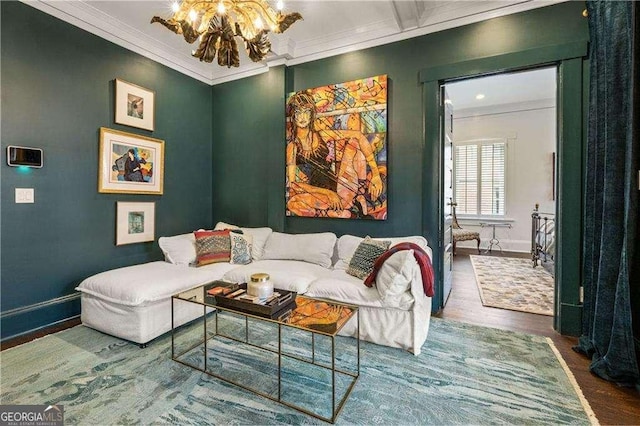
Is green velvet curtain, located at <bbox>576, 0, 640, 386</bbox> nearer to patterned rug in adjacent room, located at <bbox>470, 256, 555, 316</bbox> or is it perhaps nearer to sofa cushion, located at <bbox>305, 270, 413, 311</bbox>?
patterned rug in adjacent room, located at <bbox>470, 256, 555, 316</bbox>

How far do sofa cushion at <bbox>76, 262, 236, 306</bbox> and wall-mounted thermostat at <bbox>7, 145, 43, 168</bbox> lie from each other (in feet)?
3.80

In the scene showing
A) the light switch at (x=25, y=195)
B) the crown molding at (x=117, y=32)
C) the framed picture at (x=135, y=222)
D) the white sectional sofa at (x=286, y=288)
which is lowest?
the white sectional sofa at (x=286, y=288)

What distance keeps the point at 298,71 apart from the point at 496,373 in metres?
3.88

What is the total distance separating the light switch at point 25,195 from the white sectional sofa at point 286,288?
909mm

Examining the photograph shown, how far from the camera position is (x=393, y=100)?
3.45 m

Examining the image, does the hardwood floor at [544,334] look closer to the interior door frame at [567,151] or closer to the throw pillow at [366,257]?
the interior door frame at [567,151]

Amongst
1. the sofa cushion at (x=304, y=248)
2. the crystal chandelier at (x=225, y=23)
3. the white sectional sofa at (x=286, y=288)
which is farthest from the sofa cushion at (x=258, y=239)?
the crystal chandelier at (x=225, y=23)

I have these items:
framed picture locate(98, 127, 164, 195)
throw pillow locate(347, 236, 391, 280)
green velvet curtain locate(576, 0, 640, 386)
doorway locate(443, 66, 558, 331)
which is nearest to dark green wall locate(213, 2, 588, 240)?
green velvet curtain locate(576, 0, 640, 386)

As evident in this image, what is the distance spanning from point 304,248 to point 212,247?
107 cm

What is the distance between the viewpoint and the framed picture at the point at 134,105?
3404 millimetres

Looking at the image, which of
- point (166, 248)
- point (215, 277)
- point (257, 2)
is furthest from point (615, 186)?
point (166, 248)

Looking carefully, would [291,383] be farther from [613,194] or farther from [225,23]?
[613,194]

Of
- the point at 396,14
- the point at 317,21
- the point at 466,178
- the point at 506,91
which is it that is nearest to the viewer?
the point at 396,14

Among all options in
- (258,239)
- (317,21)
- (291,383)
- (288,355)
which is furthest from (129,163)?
(291,383)
